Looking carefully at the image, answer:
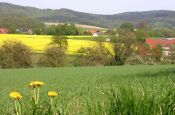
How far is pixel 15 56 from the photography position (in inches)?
1998

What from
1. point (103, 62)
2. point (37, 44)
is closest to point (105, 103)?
point (103, 62)

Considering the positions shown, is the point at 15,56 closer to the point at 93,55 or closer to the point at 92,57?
the point at 92,57

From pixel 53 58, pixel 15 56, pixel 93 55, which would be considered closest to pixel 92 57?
pixel 93 55

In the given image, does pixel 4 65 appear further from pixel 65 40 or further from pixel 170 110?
pixel 170 110

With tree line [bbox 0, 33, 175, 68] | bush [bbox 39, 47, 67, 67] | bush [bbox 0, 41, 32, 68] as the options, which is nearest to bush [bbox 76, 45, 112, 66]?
tree line [bbox 0, 33, 175, 68]

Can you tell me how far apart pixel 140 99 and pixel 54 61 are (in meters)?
47.8

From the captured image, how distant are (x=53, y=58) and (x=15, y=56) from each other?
4599 millimetres

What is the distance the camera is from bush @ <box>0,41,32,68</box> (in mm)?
49625

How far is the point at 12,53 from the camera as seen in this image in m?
50.8

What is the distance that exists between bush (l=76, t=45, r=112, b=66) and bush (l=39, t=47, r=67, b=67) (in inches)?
107

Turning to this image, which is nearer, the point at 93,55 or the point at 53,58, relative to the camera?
the point at 53,58

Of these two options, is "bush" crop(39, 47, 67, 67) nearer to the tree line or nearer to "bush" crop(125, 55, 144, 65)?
the tree line

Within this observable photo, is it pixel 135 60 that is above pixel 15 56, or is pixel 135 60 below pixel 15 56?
below

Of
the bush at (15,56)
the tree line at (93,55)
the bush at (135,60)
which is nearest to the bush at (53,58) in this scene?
the tree line at (93,55)
